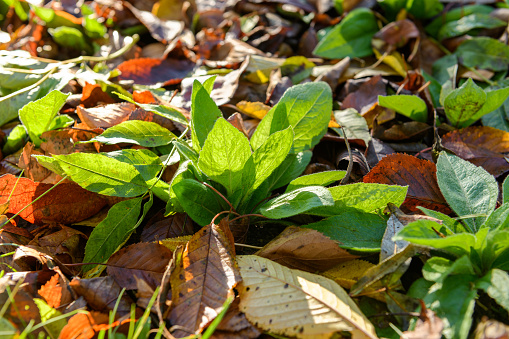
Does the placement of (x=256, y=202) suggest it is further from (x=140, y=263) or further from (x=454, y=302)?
(x=454, y=302)

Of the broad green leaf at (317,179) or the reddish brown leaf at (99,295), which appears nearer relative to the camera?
the reddish brown leaf at (99,295)

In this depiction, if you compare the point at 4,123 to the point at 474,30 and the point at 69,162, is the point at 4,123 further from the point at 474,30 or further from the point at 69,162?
the point at 474,30

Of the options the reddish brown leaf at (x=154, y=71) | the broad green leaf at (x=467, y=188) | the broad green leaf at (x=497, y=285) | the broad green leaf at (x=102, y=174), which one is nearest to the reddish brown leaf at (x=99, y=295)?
the broad green leaf at (x=102, y=174)

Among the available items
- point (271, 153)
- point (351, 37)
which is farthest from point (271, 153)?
point (351, 37)

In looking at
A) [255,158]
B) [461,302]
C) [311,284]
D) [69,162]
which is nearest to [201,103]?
[255,158]

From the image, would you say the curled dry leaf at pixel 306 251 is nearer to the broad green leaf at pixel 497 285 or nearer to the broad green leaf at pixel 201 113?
the broad green leaf at pixel 497 285

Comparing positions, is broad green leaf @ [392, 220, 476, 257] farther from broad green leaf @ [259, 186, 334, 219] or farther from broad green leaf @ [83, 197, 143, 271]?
broad green leaf @ [83, 197, 143, 271]

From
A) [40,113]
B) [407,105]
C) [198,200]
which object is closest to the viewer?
[198,200]
